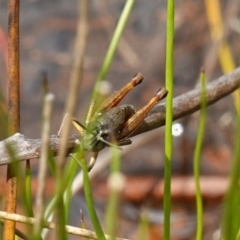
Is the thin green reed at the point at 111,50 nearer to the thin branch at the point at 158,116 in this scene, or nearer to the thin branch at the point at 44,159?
the thin branch at the point at 158,116

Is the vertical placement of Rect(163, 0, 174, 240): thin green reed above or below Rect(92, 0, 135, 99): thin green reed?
below

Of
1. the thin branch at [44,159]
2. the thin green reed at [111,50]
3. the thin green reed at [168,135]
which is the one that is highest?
the thin green reed at [111,50]

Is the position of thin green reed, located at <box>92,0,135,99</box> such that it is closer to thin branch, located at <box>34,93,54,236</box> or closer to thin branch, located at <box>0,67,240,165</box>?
thin branch, located at <box>0,67,240,165</box>

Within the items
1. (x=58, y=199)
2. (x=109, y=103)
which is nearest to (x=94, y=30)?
(x=109, y=103)

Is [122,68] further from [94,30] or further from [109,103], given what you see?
[109,103]

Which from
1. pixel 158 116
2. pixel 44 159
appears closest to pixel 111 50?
pixel 158 116

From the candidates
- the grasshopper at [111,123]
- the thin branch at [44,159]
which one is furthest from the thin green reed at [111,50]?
the thin branch at [44,159]

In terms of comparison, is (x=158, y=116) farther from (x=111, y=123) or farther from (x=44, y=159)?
(x=44, y=159)

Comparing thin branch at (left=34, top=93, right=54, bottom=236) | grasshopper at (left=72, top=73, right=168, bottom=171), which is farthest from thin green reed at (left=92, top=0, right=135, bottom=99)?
thin branch at (left=34, top=93, right=54, bottom=236)
